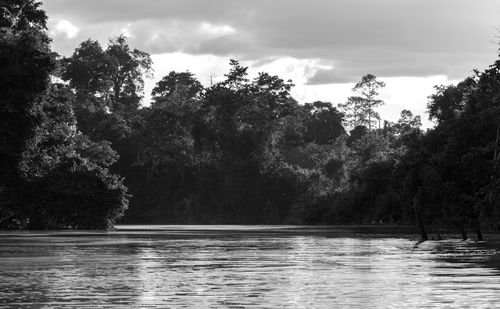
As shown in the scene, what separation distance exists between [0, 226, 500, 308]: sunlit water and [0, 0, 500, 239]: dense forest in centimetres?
870

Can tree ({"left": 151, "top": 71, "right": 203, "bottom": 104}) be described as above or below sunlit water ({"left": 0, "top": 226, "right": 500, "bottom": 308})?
above

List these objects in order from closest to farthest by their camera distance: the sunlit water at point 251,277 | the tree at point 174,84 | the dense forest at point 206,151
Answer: the sunlit water at point 251,277
the dense forest at point 206,151
the tree at point 174,84

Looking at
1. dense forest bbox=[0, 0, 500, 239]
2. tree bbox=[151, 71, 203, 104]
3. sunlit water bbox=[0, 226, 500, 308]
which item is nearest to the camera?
sunlit water bbox=[0, 226, 500, 308]

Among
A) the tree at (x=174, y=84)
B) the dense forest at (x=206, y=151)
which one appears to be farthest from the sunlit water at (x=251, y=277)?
the tree at (x=174, y=84)

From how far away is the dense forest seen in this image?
58875 millimetres

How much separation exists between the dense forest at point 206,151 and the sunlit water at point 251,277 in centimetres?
870

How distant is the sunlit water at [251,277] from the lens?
81.9ft

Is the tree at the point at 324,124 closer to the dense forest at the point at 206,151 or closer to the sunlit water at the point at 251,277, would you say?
the dense forest at the point at 206,151

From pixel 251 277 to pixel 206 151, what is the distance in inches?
4807

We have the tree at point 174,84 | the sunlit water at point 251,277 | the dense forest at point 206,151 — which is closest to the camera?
the sunlit water at point 251,277

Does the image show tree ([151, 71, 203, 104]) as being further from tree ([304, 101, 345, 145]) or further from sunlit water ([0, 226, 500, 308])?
sunlit water ([0, 226, 500, 308])

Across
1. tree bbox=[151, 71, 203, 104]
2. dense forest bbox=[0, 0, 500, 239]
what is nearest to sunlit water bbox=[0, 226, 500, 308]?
dense forest bbox=[0, 0, 500, 239]

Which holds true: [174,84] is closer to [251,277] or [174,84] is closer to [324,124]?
[324,124]

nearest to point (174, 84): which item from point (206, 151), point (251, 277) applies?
point (206, 151)
